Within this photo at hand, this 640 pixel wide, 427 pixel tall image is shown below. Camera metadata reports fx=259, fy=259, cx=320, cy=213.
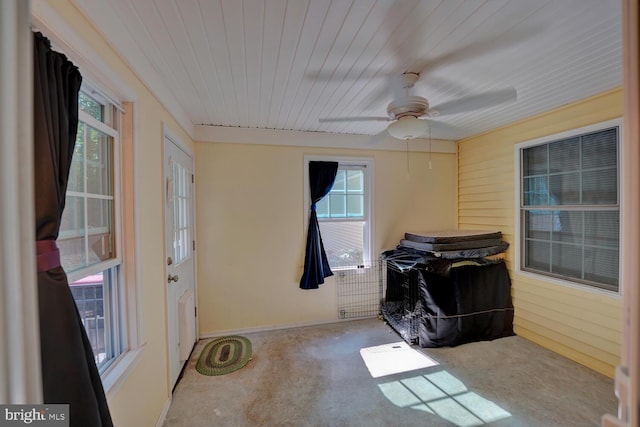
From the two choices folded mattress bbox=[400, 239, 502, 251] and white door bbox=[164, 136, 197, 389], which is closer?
white door bbox=[164, 136, 197, 389]

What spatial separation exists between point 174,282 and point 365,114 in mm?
2386

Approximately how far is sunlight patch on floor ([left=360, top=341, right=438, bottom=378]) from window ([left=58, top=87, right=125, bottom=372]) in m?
2.00

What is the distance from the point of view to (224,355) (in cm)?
263

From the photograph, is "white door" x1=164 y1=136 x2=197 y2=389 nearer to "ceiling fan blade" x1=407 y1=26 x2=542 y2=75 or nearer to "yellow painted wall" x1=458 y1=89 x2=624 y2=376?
"ceiling fan blade" x1=407 y1=26 x2=542 y2=75

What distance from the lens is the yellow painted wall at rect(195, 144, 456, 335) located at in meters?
2.99

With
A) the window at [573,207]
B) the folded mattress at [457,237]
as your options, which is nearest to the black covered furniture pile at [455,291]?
the folded mattress at [457,237]

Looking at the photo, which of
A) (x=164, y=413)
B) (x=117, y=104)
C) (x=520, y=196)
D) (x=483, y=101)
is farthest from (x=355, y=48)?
(x=164, y=413)

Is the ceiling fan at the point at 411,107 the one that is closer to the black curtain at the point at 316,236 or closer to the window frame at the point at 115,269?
the black curtain at the point at 316,236

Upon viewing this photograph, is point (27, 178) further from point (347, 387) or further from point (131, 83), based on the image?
point (347, 387)

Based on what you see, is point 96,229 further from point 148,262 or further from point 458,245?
point 458,245

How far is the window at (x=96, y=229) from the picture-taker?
112 centimetres

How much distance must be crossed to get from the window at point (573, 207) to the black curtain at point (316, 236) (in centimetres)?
219

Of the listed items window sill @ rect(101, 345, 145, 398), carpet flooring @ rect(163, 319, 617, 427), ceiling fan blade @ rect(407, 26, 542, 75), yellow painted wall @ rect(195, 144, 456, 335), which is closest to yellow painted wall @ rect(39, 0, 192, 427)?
window sill @ rect(101, 345, 145, 398)

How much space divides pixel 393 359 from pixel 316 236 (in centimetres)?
152
